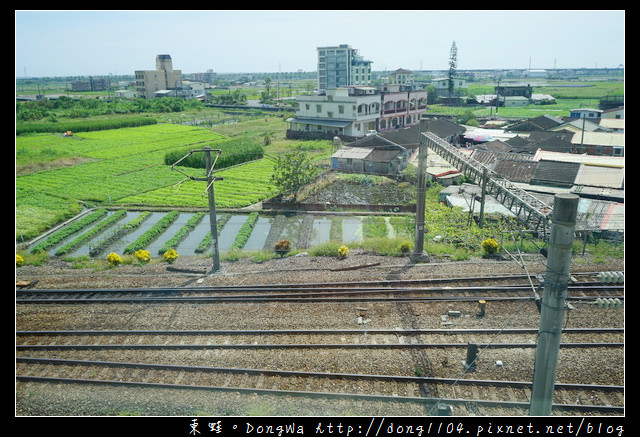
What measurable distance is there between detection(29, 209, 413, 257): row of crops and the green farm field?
150 centimetres

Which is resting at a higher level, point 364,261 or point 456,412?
point 364,261

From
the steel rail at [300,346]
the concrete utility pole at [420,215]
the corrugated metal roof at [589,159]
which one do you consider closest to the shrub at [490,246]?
the concrete utility pole at [420,215]

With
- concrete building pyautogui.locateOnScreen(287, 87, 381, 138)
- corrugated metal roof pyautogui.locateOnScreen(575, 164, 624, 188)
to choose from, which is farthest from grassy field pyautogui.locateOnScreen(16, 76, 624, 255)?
corrugated metal roof pyautogui.locateOnScreen(575, 164, 624, 188)

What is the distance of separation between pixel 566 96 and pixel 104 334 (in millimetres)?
86497

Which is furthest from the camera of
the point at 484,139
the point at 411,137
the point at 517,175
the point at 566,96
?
the point at 566,96

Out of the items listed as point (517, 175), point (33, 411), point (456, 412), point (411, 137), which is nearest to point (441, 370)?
point (456, 412)

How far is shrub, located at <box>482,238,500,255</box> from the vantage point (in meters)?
13.8

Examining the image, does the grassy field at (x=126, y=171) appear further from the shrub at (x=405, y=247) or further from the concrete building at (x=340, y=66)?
the concrete building at (x=340, y=66)


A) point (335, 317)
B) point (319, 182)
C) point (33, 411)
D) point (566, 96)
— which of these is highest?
point (566, 96)

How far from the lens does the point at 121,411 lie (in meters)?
7.50

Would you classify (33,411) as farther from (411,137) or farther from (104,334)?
(411,137)

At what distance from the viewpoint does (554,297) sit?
537cm

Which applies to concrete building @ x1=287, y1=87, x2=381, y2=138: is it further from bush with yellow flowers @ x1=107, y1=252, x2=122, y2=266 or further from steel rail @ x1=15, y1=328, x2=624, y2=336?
steel rail @ x1=15, y1=328, x2=624, y2=336

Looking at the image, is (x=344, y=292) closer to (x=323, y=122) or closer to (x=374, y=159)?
(x=374, y=159)
